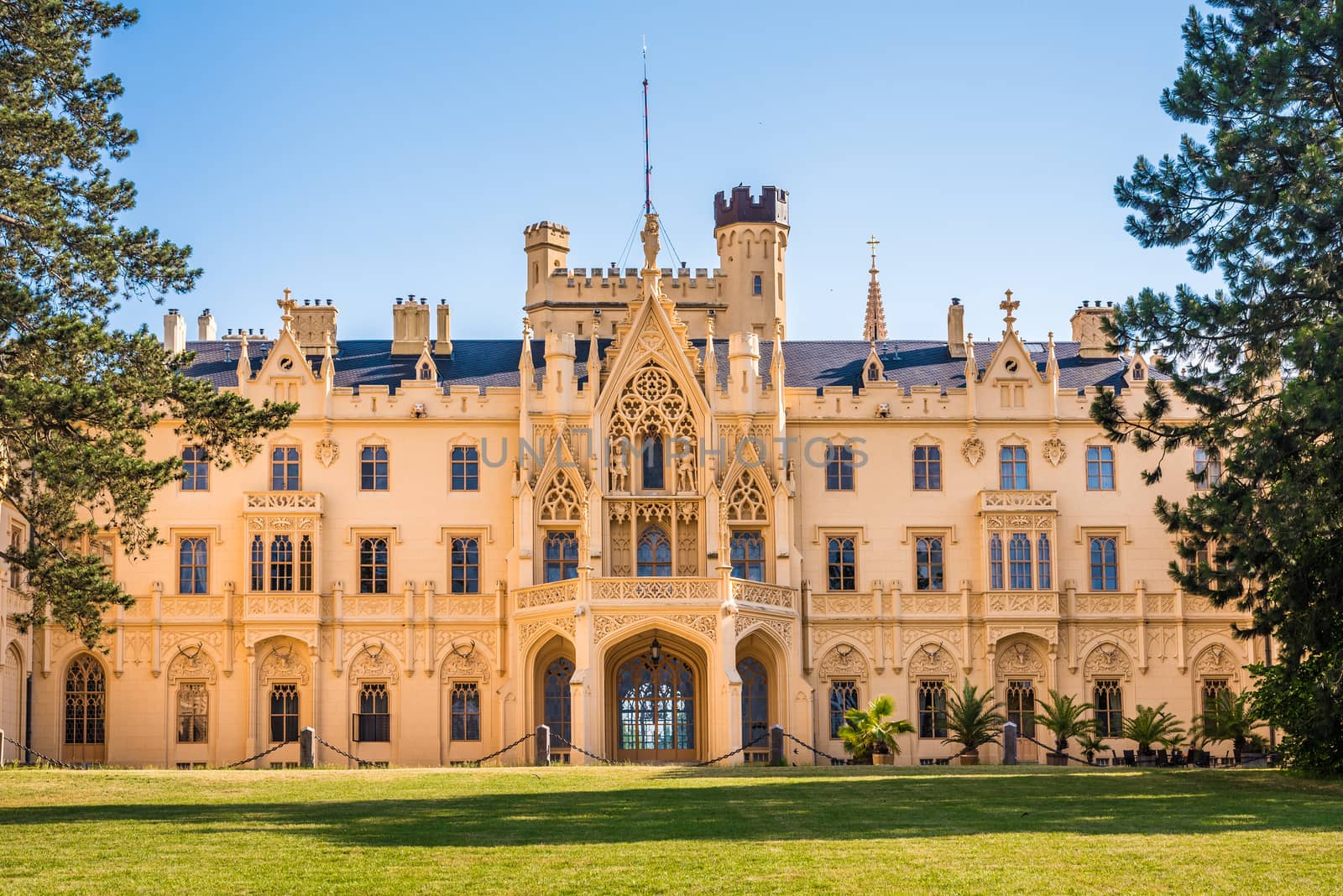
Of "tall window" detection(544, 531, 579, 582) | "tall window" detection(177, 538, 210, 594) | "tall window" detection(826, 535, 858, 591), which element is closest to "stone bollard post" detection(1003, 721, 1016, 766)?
"tall window" detection(826, 535, 858, 591)

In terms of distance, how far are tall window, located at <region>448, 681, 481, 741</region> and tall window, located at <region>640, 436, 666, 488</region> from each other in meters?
7.40

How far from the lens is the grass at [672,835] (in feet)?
70.9


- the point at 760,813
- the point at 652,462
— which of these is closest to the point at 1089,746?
the point at 652,462

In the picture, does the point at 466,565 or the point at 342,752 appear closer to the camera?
the point at 342,752

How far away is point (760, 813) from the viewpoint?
2777cm

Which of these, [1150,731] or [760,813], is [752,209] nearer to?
[1150,731]

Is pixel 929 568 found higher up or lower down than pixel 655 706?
higher up

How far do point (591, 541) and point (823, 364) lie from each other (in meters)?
9.73

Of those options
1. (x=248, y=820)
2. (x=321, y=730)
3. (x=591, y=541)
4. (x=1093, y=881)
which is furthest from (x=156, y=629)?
(x=1093, y=881)

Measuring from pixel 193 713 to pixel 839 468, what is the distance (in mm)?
19101

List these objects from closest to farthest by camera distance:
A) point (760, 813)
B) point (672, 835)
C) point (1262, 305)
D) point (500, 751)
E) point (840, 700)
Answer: point (672, 835)
point (760, 813)
point (1262, 305)
point (500, 751)
point (840, 700)

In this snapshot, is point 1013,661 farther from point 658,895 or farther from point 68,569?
point 658,895

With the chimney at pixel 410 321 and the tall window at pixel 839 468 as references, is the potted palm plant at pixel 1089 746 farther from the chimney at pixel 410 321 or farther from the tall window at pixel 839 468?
the chimney at pixel 410 321

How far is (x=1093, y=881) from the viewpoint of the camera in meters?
21.5
